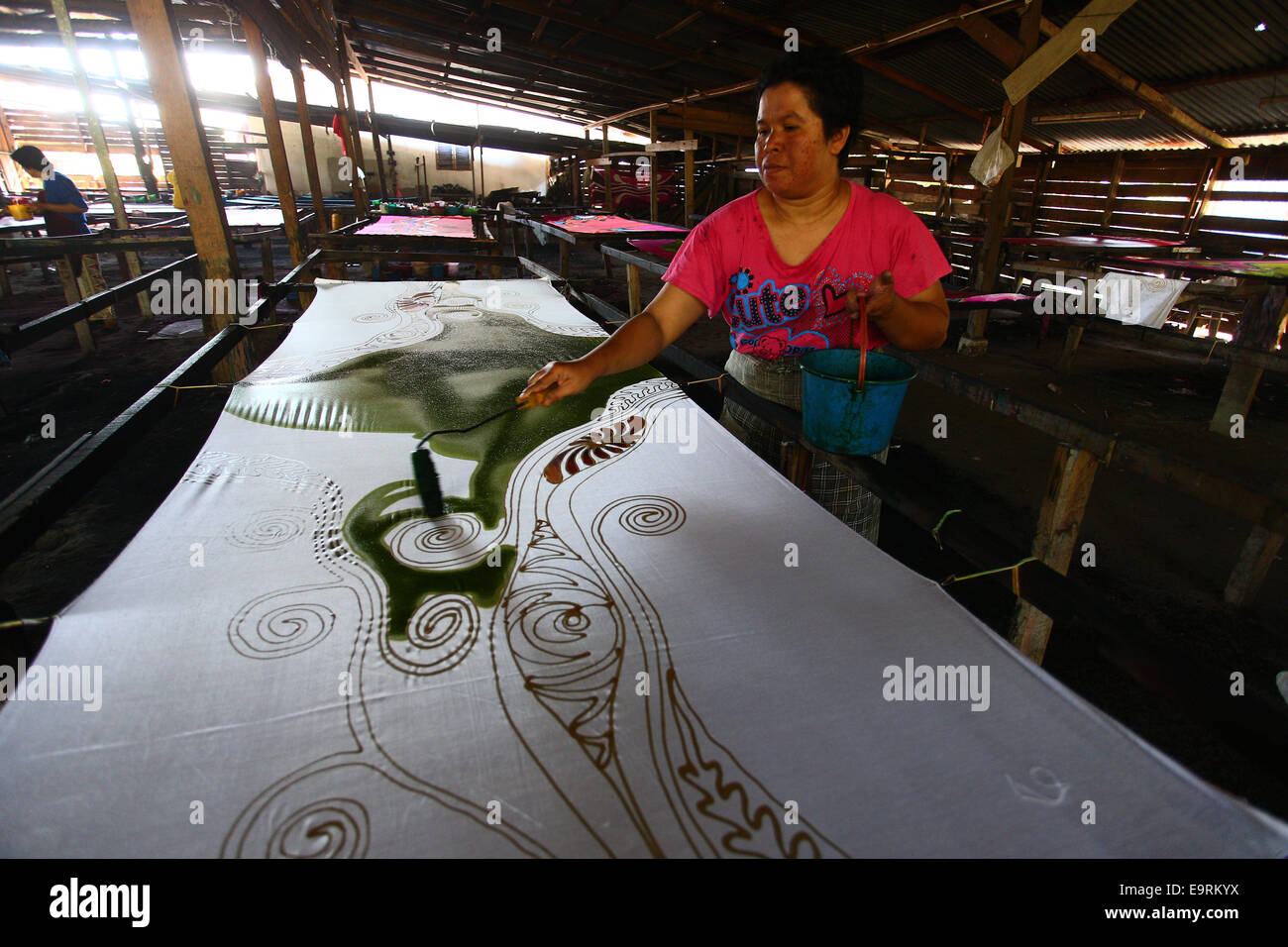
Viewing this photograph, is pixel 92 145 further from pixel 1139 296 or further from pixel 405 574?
pixel 1139 296

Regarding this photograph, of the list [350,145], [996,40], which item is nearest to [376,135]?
[350,145]

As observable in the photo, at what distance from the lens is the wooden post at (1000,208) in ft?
16.3

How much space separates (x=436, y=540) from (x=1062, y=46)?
6352mm

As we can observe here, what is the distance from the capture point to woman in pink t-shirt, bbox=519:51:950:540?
1435 millimetres

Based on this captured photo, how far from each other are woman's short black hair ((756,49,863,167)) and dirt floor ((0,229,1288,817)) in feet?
3.08

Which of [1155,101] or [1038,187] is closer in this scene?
[1155,101]

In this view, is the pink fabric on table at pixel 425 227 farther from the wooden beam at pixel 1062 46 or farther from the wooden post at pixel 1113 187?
the wooden post at pixel 1113 187

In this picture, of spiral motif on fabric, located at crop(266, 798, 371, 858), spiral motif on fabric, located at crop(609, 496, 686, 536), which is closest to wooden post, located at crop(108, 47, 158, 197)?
spiral motif on fabric, located at crop(609, 496, 686, 536)

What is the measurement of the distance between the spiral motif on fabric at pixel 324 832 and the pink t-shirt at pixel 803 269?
145 cm

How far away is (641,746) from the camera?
772mm

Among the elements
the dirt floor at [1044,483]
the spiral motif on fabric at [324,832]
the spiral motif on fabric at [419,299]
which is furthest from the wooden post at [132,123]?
the spiral motif on fabric at [324,832]

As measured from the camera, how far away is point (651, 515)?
1.31 meters
